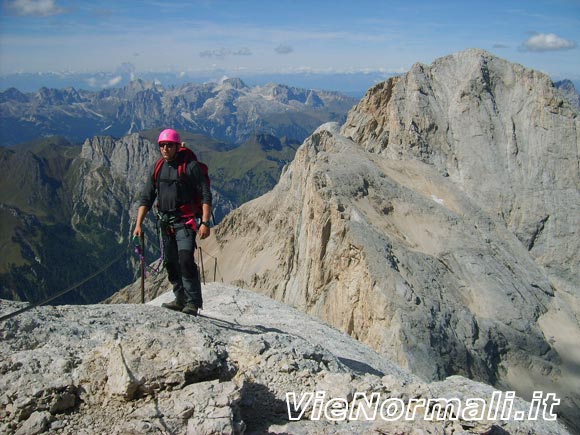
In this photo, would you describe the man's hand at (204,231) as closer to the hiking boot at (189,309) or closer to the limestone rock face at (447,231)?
the hiking boot at (189,309)

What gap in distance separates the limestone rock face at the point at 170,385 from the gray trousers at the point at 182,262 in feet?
4.90

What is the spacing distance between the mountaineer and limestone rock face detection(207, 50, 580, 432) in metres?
18.2

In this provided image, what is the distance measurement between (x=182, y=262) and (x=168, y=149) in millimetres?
2746

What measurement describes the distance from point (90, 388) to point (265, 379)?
2932mm

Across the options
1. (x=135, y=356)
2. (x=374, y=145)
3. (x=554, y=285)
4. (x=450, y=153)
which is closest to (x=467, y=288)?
(x=554, y=285)

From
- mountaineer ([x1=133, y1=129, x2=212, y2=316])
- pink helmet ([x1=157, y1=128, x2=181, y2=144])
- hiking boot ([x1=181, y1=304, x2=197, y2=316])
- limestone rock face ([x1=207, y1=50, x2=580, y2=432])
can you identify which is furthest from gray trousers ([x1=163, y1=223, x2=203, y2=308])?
limestone rock face ([x1=207, y1=50, x2=580, y2=432])

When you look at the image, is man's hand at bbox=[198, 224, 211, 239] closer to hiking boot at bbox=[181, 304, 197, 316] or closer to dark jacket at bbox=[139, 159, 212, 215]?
dark jacket at bbox=[139, 159, 212, 215]

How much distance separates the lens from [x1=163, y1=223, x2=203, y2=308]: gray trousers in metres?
11.3

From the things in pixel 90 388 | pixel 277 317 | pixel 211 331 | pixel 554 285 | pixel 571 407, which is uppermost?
pixel 90 388

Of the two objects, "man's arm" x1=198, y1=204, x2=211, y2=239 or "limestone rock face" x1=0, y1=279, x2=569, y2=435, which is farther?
"man's arm" x1=198, y1=204, x2=211, y2=239

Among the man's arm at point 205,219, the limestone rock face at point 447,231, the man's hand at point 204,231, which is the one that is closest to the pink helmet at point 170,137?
the man's arm at point 205,219

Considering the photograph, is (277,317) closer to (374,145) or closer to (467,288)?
(467,288)

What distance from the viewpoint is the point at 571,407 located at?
1151 inches

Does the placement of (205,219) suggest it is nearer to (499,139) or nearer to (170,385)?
(170,385)
